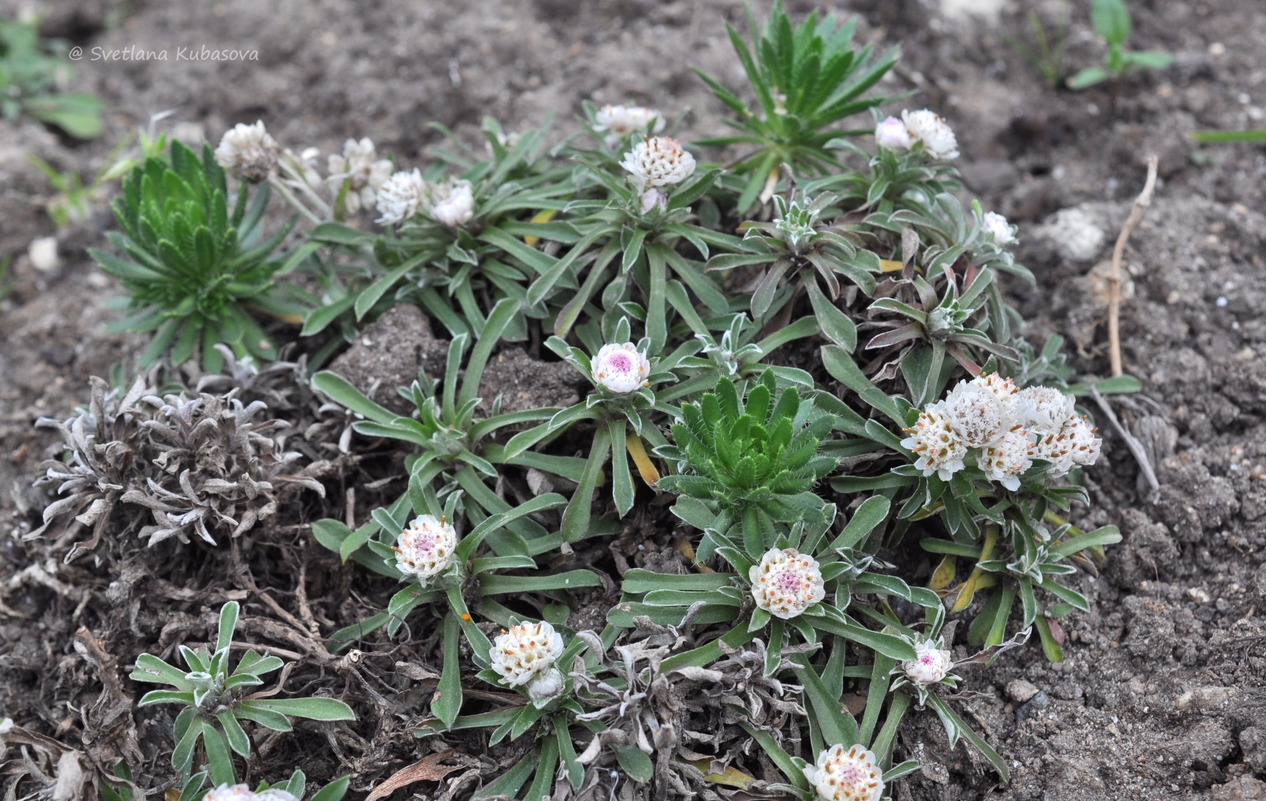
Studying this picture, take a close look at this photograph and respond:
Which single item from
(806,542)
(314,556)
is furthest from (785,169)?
(314,556)

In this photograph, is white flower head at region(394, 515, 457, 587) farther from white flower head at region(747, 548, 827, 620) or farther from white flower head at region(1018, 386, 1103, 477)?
white flower head at region(1018, 386, 1103, 477)

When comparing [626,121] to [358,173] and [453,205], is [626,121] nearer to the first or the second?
[453,205]

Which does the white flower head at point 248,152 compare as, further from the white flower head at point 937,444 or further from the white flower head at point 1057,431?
the white flower head at point 1057,431

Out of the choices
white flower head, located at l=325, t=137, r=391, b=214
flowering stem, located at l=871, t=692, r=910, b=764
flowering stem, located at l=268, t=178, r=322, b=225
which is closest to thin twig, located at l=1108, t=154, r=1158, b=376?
flowering stem, located at l=871, t=692, r=910, b=764

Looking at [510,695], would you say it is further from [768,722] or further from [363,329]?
[363,329]

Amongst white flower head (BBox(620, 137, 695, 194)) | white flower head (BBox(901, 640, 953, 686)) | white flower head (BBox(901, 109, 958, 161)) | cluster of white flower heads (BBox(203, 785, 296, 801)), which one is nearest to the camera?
cluster of white flower heads (BBox(203, 785, 296, 801))

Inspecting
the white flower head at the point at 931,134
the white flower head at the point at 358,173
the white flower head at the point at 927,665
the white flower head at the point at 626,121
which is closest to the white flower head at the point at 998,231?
the white flower head at the point at 931,134

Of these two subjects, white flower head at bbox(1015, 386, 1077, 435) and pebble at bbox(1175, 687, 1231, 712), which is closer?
pebble at bbox(1175, 687, 1231, 712)
